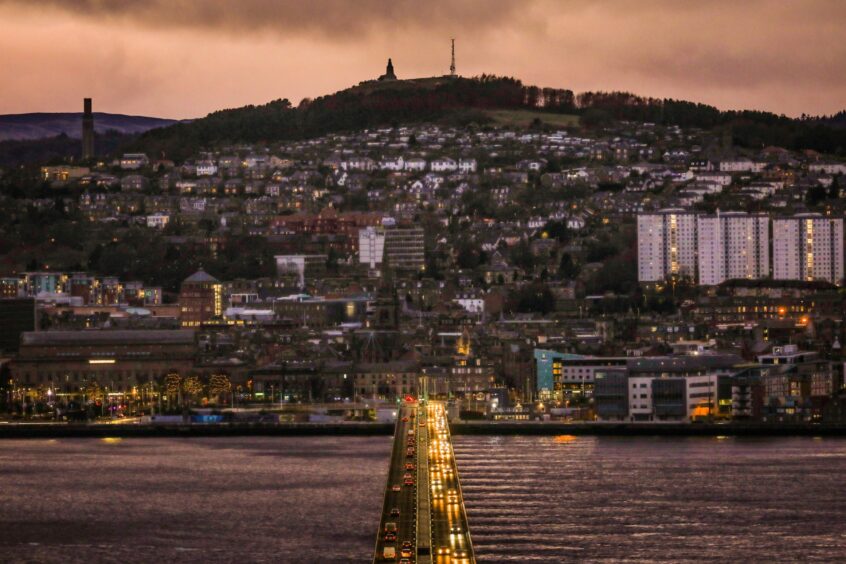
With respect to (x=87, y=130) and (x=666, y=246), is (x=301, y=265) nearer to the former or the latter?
(x=666, y=246)

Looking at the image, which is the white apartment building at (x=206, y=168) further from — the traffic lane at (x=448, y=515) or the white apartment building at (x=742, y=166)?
the traffic lane at (x=448, y=515)

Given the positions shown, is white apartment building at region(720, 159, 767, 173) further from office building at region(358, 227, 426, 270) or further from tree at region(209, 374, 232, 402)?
tree at region(209, 374, 232, 402)

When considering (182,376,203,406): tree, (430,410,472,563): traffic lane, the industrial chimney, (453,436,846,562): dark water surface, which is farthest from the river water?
the industrial chimney

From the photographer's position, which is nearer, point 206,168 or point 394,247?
point 394,247

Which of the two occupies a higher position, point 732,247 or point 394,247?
point 394,247

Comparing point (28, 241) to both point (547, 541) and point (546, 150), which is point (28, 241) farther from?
point (547, 541)

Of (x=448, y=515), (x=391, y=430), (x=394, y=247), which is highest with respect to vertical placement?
(x=394, y=247)

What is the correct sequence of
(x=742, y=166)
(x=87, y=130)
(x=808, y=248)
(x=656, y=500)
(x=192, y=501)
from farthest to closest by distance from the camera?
(x=87, y=130) < (x=742, y=166) < (x=808, y=248) < (x=192, y=501) < (x=656, y=500)

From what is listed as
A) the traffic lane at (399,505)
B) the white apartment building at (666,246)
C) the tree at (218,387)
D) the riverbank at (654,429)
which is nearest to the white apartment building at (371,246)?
the white apartment building at (666,246)

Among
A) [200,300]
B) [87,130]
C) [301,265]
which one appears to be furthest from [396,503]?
[87,130]
